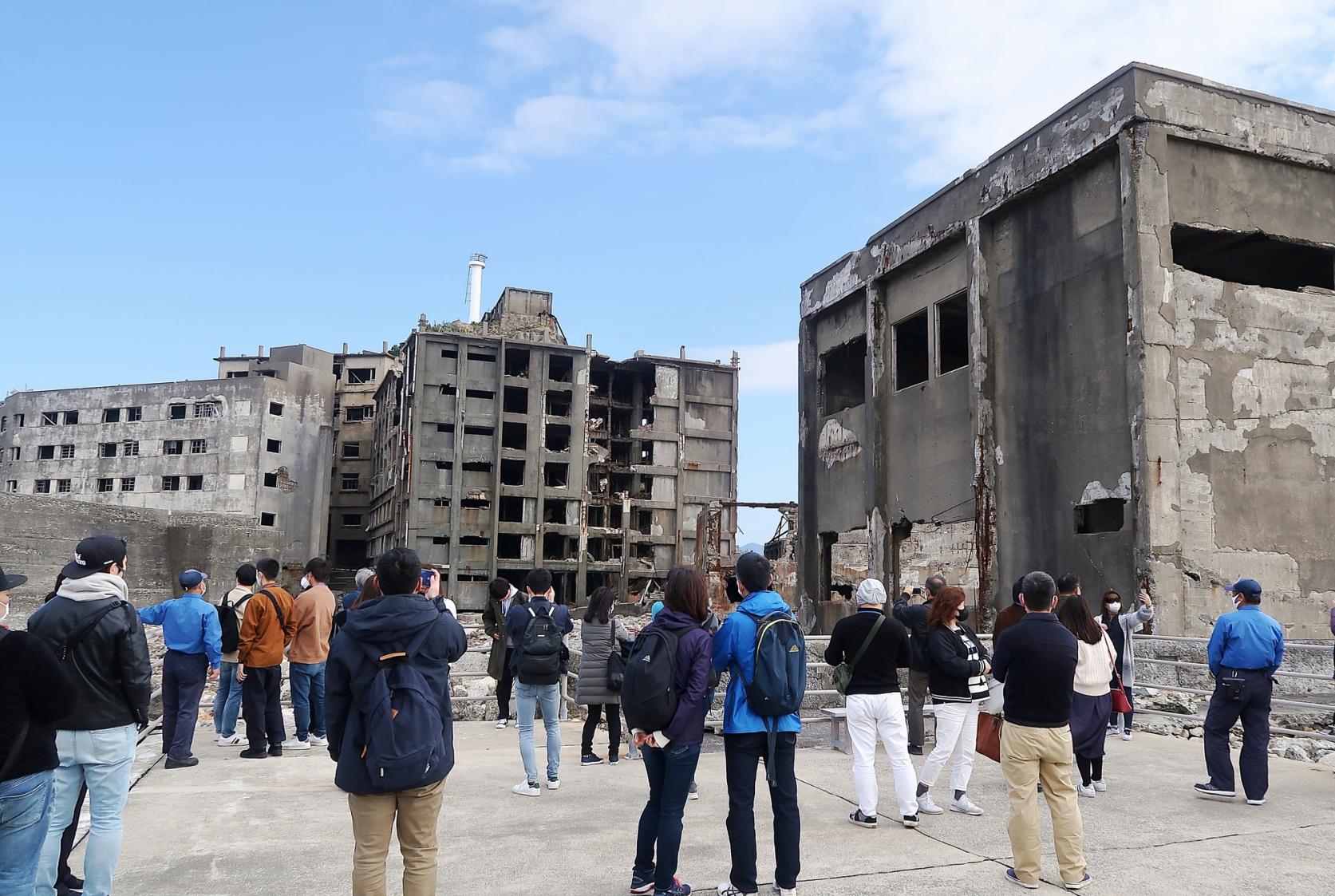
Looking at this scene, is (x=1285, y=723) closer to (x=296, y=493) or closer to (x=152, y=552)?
(x=152, y=552)

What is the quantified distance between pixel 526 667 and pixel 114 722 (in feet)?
10.3

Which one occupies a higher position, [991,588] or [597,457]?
[597,457]

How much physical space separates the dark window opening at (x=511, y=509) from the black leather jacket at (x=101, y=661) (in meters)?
44.9

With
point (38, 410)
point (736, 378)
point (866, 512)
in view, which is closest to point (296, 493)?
point (38, 410)

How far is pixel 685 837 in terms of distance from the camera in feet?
19.5

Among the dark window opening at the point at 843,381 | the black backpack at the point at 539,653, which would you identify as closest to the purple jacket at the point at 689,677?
the black backpack at the point at 539,653

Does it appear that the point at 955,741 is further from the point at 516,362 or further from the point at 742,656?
the point at 516,362

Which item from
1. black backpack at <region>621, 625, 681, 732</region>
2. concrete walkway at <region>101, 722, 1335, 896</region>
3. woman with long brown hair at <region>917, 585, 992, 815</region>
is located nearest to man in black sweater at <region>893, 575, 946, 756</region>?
concrete walkway at <region>101, 722, 1335, 896</region>

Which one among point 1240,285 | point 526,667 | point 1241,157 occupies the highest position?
point 1241,157

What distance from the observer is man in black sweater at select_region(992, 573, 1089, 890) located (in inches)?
197

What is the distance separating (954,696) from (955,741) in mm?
327

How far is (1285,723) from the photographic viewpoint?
36.9 ft

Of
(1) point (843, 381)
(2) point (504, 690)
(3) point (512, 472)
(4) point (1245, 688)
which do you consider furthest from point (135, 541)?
(4) point (1245, 688)

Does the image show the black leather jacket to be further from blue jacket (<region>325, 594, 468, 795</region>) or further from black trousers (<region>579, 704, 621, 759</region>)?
black trousers (<region>579, 704, 621, 759</region>)
